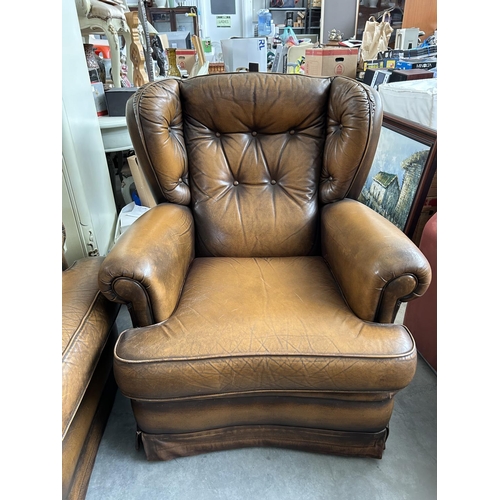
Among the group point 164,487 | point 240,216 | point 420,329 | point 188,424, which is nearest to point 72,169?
point 240,216

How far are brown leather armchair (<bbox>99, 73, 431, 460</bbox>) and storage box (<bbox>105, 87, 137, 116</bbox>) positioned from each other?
2.05 ft

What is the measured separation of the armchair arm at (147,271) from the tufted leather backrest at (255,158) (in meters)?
0.21

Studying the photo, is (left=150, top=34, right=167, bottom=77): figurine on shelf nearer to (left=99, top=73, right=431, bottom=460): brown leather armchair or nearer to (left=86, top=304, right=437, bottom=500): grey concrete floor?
(left=99, top=73, right=431, bottom=460): brown leather armchair

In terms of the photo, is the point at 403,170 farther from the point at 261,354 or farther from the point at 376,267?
the point at 261,354

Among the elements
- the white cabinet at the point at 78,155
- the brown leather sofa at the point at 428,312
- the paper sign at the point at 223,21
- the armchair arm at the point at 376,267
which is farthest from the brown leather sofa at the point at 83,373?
the paper sign at the point at 223,21

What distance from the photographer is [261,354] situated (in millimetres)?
917

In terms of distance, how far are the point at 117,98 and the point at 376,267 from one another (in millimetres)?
1536

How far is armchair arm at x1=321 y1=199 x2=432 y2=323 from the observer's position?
94cm

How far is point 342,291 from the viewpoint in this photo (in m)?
1.12

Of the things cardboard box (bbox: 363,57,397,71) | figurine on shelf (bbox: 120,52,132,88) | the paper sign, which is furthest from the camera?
the paper sign

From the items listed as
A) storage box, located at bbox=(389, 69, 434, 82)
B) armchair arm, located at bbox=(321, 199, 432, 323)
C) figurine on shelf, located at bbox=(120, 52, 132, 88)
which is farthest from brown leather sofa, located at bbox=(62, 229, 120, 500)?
storage box, located at bbox=(389, 69, 434, 82)
